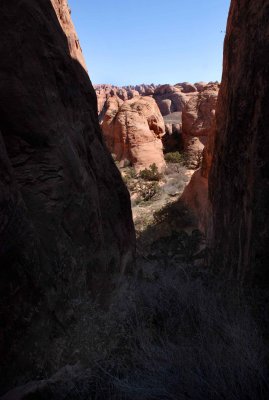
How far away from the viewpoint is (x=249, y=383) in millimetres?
1972

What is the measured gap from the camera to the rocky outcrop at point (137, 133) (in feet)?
65.8

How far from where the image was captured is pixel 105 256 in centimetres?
477

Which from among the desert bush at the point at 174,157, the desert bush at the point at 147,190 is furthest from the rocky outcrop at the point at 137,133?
the desert bush at the point at 147,190

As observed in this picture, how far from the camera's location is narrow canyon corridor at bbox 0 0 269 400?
7.70 ft

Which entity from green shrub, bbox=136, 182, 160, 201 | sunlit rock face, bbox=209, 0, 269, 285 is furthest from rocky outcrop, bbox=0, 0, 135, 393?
green shrub, bbox=136, 182, 160, 201

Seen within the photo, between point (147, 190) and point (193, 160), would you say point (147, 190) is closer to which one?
point (147, 190)

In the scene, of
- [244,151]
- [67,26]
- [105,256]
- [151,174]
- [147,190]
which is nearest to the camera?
[244,151]

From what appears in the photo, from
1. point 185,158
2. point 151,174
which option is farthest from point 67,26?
point 185,158

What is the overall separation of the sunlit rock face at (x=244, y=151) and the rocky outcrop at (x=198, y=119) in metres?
14.0

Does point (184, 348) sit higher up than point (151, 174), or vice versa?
point (184, 348)

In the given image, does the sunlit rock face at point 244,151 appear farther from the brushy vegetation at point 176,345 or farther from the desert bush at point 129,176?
the desert bush at point 129,176

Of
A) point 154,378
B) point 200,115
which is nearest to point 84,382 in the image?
point 154,378

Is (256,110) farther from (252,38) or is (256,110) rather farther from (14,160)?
(14,160)

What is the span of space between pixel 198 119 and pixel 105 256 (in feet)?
55.3
